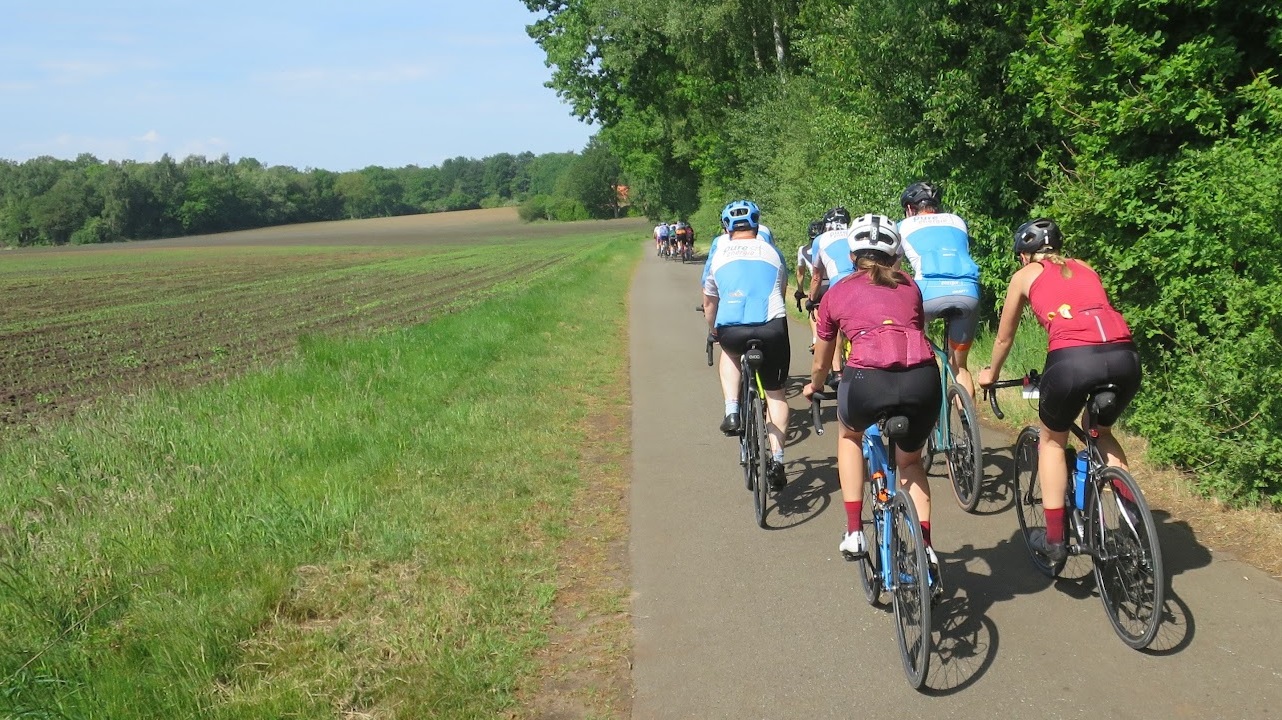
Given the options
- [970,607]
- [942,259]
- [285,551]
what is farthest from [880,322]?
A: [285,551]

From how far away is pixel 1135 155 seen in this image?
7.12 m

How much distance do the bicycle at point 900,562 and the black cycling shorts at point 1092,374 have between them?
2.61ft

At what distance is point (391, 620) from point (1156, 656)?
335 cm

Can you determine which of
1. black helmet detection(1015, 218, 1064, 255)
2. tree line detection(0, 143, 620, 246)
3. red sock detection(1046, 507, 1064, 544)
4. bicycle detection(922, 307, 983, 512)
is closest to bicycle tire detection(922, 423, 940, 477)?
bicycle detection(922, 307, 983, 512)

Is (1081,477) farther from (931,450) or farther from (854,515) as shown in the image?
(931,450)

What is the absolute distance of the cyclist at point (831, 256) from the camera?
7.98m

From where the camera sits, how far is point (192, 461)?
7680 millimetres

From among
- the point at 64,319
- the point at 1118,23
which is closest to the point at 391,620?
the point at 1118,23

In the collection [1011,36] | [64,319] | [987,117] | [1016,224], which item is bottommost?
[64,319]

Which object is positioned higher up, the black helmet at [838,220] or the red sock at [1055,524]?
the black helmet at [838,220]

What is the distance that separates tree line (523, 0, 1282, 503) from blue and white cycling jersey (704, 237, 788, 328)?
7.43 ft

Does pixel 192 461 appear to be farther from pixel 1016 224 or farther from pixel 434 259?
pixel 434 259

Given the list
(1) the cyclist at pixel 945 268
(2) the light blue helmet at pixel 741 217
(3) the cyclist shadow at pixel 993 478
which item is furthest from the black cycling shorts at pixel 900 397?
(2) the light blue helmet at pixel 741 217

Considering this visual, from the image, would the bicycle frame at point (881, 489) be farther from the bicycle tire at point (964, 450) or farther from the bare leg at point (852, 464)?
the bicycle tire at point (964, 450)
